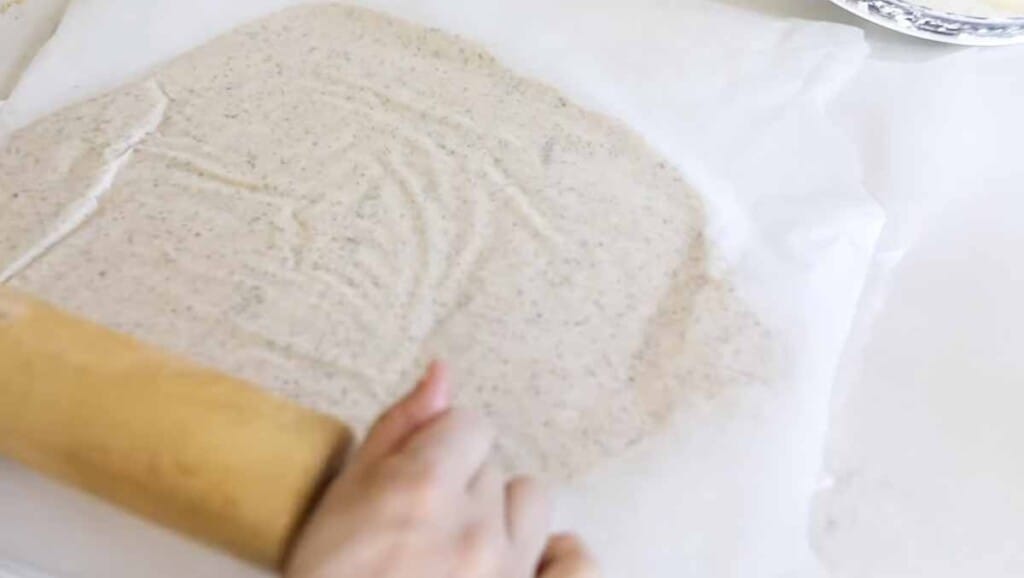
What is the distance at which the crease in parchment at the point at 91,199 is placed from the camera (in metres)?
0.75

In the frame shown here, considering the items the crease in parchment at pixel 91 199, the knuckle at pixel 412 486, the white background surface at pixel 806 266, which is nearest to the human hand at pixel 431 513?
the knuckle at pixel 412 486

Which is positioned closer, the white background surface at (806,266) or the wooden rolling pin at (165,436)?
the wooden rolling pin at (165,436)

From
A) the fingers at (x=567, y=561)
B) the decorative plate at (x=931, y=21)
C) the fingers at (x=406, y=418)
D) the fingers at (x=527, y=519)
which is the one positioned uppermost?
the decorative plate at (x=931, y=21)

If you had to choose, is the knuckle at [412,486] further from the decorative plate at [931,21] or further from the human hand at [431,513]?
the decorative plate at [931,21]

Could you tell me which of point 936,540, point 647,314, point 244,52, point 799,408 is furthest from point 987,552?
point 244,52

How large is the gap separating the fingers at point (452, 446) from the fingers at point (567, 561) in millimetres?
63

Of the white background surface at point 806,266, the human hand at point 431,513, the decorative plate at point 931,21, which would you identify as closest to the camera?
the human hand at point 431,513

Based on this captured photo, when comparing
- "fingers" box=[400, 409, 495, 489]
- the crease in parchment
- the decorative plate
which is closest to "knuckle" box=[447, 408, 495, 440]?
"fingers" box=[400, 409, 495, 489]

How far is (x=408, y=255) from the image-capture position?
77 centimetres

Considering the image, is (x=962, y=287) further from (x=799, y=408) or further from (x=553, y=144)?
(x=553, y=144)

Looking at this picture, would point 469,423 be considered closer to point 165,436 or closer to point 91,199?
point 165,436

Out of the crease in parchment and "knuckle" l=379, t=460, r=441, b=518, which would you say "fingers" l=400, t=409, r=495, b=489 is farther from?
the crease in parchment

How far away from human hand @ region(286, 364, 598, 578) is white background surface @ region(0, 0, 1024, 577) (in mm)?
116

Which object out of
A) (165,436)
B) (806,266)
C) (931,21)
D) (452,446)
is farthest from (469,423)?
(931,21)
